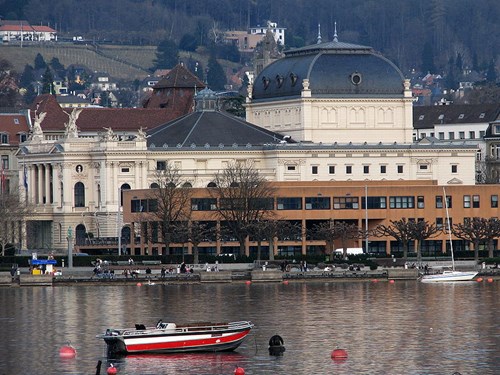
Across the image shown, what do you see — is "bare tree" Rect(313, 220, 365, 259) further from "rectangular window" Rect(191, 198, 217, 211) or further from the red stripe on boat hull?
the red stripe on boat hull

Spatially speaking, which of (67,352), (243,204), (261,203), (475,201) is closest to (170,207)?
(243,204)

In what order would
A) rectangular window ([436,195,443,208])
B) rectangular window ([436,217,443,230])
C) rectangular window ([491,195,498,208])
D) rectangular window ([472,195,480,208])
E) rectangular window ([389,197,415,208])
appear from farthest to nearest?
rectangular window ([491,195,498,208]), rectangular window ([472,195,480,208]), rectangular window ([436,195,443,208]), rectangular window ([389,197,415,208]), rectangular window ([436,217,443,230])

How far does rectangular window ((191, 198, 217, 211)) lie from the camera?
19038 cm

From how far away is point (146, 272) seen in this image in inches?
6624

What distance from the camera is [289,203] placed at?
19212cm

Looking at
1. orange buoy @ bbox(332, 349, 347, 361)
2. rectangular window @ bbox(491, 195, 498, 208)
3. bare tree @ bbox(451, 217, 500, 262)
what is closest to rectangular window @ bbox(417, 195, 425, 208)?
rectangular window @ bbox(491, 195, 498, 208)

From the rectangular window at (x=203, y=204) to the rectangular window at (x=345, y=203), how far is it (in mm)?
10355

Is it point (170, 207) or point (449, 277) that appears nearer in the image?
point (449, 277)

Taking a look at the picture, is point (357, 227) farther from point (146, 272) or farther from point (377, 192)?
point (146, 272)

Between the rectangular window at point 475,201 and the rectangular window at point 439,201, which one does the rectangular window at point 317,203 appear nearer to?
the rectangular window at point 439,201

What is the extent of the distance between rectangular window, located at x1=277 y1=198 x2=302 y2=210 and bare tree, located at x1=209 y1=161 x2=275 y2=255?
3.53 feet

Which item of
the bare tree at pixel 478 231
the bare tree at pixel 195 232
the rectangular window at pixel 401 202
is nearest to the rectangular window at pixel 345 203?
the rectangular window at pixel 401 202

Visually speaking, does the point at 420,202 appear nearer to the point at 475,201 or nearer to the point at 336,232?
the point at 475,201

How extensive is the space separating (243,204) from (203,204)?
15.7 ft
